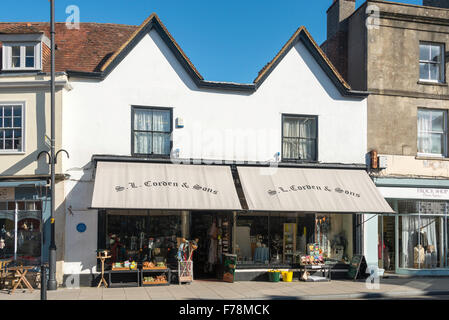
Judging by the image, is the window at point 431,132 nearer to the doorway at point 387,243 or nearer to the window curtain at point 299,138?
the doorway at point 387,243

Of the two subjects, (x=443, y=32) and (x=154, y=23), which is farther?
(x=443, y=32)

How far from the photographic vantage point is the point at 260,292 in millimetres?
14258

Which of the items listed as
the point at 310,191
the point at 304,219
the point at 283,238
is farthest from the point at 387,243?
the point at 310,191

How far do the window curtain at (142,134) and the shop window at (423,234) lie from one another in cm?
1018

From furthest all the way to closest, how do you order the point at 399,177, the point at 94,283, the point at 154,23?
the point at 399,177 < the point at 154,23 < the point at 94,283

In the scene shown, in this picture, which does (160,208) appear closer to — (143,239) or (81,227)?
(143,239)

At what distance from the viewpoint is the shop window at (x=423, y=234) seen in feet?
61.5

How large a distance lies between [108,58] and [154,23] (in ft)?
7.31

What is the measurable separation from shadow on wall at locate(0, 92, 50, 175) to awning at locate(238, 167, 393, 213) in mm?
6611

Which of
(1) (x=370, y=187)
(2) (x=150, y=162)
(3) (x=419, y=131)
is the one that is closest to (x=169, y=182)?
(2) (x=150, y=162)

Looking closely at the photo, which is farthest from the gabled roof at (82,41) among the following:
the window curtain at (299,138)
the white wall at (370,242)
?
the white wall at (370,242)

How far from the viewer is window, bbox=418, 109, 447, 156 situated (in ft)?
62.7

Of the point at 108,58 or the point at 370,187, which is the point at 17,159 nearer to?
the point at 108,58

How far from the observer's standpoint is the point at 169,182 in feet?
50.8
